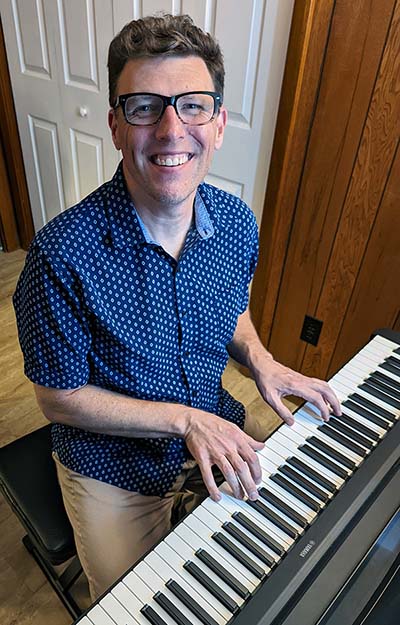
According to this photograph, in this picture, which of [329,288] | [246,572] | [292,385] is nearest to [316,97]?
[329,288]

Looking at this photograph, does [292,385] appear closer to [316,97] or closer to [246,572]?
→ [246,572]

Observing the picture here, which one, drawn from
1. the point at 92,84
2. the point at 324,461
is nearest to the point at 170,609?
the point at 324,461

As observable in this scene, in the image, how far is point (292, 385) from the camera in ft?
3.21

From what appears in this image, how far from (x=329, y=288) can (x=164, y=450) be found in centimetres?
99

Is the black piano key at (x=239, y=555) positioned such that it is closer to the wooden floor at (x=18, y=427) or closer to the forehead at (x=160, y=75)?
the forehead at (x=160, y=75)

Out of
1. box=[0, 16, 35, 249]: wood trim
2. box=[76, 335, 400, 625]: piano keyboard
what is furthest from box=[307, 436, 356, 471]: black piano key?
box=[0, 16, 35, 249]: wood trim

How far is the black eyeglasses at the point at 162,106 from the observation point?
2.58 feet

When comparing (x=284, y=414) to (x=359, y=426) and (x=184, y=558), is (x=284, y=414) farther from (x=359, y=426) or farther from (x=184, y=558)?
(x=184, y=558)

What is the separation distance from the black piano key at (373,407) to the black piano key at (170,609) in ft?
1.65

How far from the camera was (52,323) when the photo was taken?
2.63 feet

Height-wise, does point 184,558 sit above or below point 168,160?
below

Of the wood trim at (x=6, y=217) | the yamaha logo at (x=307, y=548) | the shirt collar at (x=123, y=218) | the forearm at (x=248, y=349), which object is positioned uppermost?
the shirt collar at (x=123, y=218)

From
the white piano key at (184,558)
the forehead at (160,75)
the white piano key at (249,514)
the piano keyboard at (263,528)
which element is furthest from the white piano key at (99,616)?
the forehead at (160,75)

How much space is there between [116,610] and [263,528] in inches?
9.2
